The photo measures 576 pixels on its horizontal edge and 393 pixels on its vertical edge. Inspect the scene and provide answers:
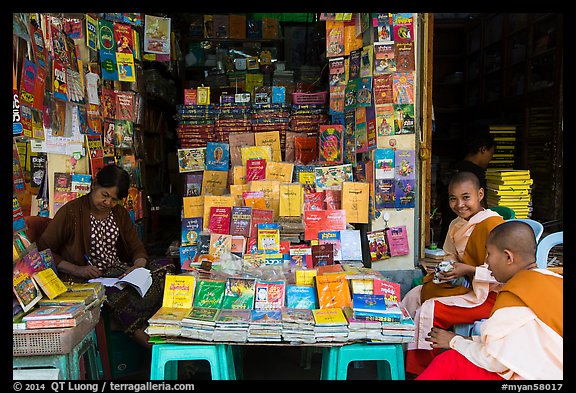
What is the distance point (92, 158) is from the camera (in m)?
3.89

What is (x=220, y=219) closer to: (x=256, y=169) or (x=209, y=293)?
(x=256, y=169)

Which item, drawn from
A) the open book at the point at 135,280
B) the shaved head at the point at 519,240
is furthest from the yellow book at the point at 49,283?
the shaved head at the point at 519,240

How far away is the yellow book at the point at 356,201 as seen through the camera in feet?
12.3

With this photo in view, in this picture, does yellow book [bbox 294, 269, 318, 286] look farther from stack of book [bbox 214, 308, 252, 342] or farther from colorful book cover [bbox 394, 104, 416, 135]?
colorful book cover [bbox 394, 104, 416, 135]

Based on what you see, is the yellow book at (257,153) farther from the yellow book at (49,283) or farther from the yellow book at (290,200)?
the yellow book at (49,283)

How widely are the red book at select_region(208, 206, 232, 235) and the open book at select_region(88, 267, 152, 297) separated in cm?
53

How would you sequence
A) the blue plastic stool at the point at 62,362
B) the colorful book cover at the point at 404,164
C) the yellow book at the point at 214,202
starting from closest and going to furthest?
the blue plastic stool at the point at 62,362, the yellow book at the point at 214,202, the colorful book cover at the point at 404,164

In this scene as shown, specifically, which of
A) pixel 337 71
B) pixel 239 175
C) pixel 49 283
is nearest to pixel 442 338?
pixel 49 283

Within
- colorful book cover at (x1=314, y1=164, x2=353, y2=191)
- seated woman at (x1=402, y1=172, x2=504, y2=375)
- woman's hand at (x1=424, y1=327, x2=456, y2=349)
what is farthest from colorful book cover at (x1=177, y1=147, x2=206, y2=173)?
woman's hand at (x1=424, y1=327, x2=456, y2=349)

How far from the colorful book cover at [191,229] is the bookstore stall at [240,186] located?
1 centimetres

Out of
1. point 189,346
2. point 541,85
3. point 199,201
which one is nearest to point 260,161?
point 199,201
